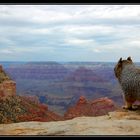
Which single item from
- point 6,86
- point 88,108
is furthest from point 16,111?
point 88,108

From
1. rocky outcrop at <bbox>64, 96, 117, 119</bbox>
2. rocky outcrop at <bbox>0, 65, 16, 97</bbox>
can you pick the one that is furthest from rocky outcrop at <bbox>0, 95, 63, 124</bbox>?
rocky outcrop at <bbox>64, 96, 117, 119</bbox>

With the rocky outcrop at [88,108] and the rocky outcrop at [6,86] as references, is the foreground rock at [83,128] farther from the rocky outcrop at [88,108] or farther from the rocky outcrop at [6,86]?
the rocky outcrop at [88,108]

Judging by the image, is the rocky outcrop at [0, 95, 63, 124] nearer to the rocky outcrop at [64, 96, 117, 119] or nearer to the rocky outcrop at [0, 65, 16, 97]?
the rocky outcrop at [0, 65, 16, 97]

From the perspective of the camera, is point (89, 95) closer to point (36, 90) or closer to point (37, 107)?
point (36, 90)

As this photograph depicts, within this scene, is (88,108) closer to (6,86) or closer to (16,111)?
(6,86)

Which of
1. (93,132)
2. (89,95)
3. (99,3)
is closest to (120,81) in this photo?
(93,132)

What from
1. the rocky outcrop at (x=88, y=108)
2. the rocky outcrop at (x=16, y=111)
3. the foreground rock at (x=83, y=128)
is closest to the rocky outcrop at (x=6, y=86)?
the rocky outcrop at (x=16, y=111)

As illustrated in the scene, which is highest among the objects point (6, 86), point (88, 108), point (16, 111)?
point (6, 86)

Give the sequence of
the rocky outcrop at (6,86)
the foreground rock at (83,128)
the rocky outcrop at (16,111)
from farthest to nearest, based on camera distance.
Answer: the rocky outcrop at (6,86)
the rocky outcrop at (16,111)
the foreground rock at (83,128)

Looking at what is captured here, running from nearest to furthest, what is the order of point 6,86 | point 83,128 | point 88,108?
point 83,128
point 6,86
point 88,108

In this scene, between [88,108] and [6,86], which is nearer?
[6,86]
